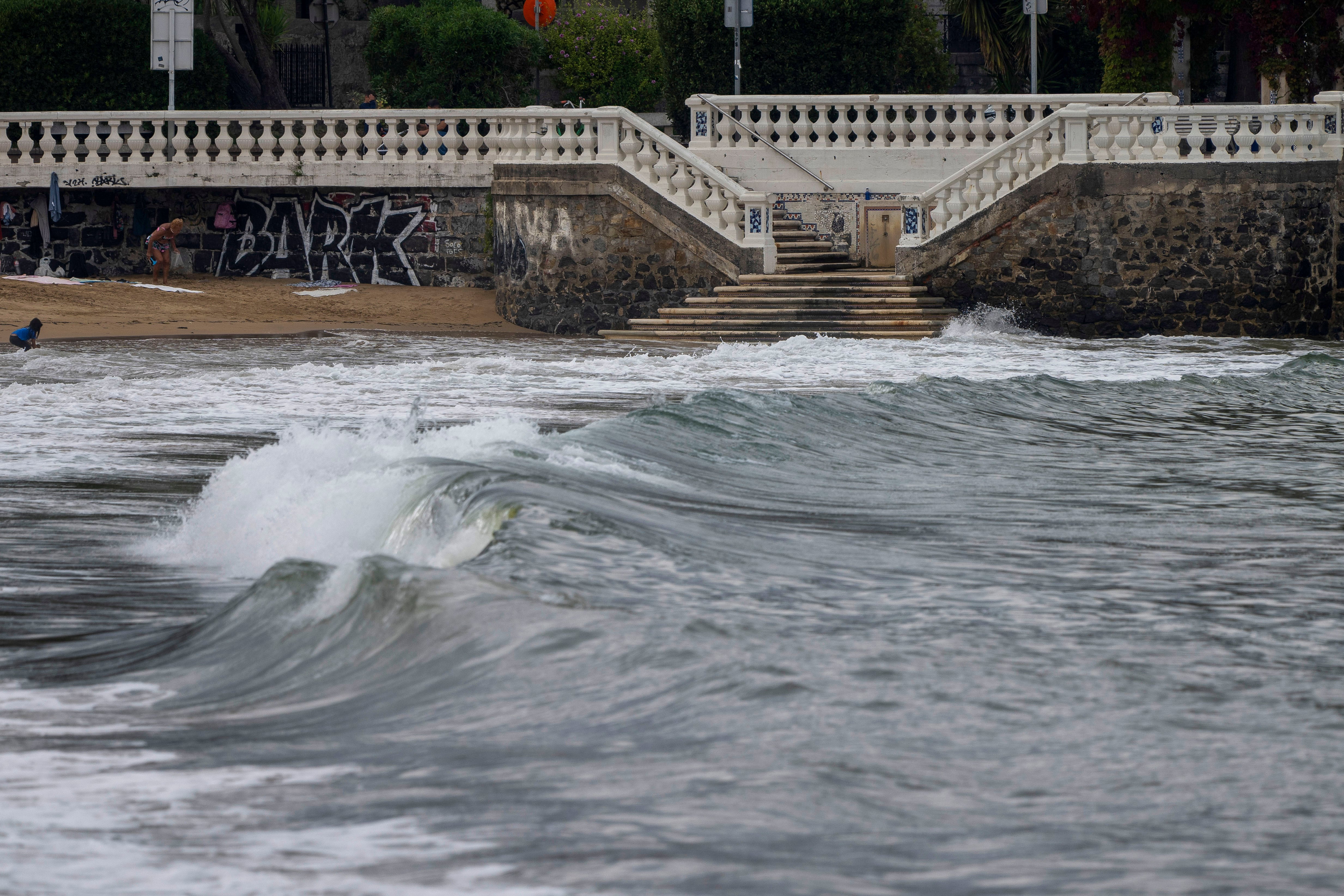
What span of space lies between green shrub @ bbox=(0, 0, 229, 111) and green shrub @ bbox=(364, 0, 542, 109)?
14.7 feet

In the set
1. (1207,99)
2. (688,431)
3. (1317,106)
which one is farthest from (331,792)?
(1207,99)

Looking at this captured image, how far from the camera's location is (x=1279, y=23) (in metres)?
27.9

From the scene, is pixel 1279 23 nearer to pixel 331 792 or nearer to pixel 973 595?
pixel 973 595

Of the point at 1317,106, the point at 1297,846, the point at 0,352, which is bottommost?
the point at 1297,846

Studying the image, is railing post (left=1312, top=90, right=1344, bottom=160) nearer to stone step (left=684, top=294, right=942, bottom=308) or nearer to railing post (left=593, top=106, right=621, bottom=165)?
stone step (left=684, top=294, right=942, bottom=308)

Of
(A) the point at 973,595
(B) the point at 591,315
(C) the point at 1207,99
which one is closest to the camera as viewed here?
(A) the point at 973,595

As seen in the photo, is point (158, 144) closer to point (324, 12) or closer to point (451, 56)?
point (451, 56)

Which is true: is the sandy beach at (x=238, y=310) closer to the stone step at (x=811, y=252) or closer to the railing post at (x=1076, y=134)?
the stone step at (x=811, y=252)

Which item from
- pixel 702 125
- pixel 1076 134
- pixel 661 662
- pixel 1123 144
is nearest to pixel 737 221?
pixel 702 125

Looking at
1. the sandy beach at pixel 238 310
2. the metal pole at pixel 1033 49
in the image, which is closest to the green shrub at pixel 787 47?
the metal pole at pixel 1033 49

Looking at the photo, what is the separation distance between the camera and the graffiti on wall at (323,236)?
2944 centimetres

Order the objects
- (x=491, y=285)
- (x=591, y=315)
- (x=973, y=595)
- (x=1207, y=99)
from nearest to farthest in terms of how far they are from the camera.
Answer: (x=973, y=595)
(x=591, y=315)
(x=491, y=285)
(x=1207, y=99)

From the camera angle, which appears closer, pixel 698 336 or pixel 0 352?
pixel 0 352

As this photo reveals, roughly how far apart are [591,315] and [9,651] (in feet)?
62.0
